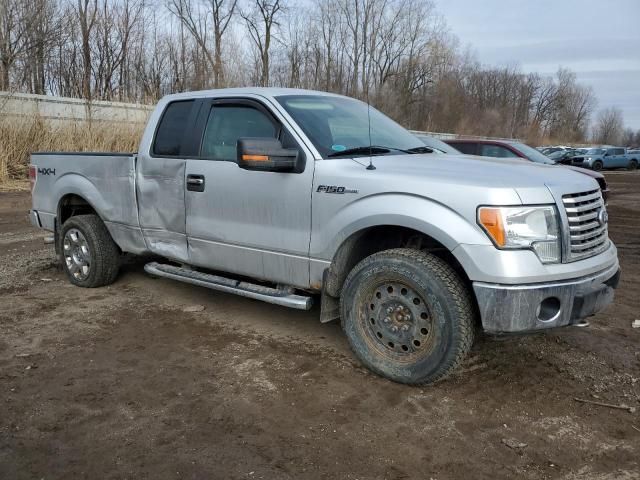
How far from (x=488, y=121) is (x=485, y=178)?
59451mm

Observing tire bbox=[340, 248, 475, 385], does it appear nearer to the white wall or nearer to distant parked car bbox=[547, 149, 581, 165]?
the white wall

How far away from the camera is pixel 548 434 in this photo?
10.2 ft

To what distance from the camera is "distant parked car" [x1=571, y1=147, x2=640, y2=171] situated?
3441cm

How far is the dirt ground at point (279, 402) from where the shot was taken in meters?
2.81

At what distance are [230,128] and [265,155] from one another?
88 cm

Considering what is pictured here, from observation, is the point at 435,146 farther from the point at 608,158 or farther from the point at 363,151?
the point at 608,158

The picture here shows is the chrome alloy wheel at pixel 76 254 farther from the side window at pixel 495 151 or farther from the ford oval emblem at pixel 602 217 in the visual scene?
the side window at pixel 495 151

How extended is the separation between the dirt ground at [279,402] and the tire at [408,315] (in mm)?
173

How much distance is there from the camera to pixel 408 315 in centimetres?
362

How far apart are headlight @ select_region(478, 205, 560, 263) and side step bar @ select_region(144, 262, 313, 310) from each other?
1.44 meters

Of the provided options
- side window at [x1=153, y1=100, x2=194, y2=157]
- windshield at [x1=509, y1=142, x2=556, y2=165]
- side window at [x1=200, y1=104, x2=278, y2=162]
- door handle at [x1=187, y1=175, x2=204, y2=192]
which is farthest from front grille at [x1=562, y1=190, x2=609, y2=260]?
A: windshield at [x1=509, y1=142, x2=556, y2=165]

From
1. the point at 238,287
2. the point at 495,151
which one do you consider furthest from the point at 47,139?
the point at 238,287

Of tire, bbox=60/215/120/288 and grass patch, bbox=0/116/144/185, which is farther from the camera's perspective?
Answer: grass patch, bbox=0/116/144/185

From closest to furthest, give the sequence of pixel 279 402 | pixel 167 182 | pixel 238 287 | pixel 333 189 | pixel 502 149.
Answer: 1. pixel 279 402
2. pixel 333 189
3. pixel 238 287
4. pixel 167 182
5. pixel 502 149
